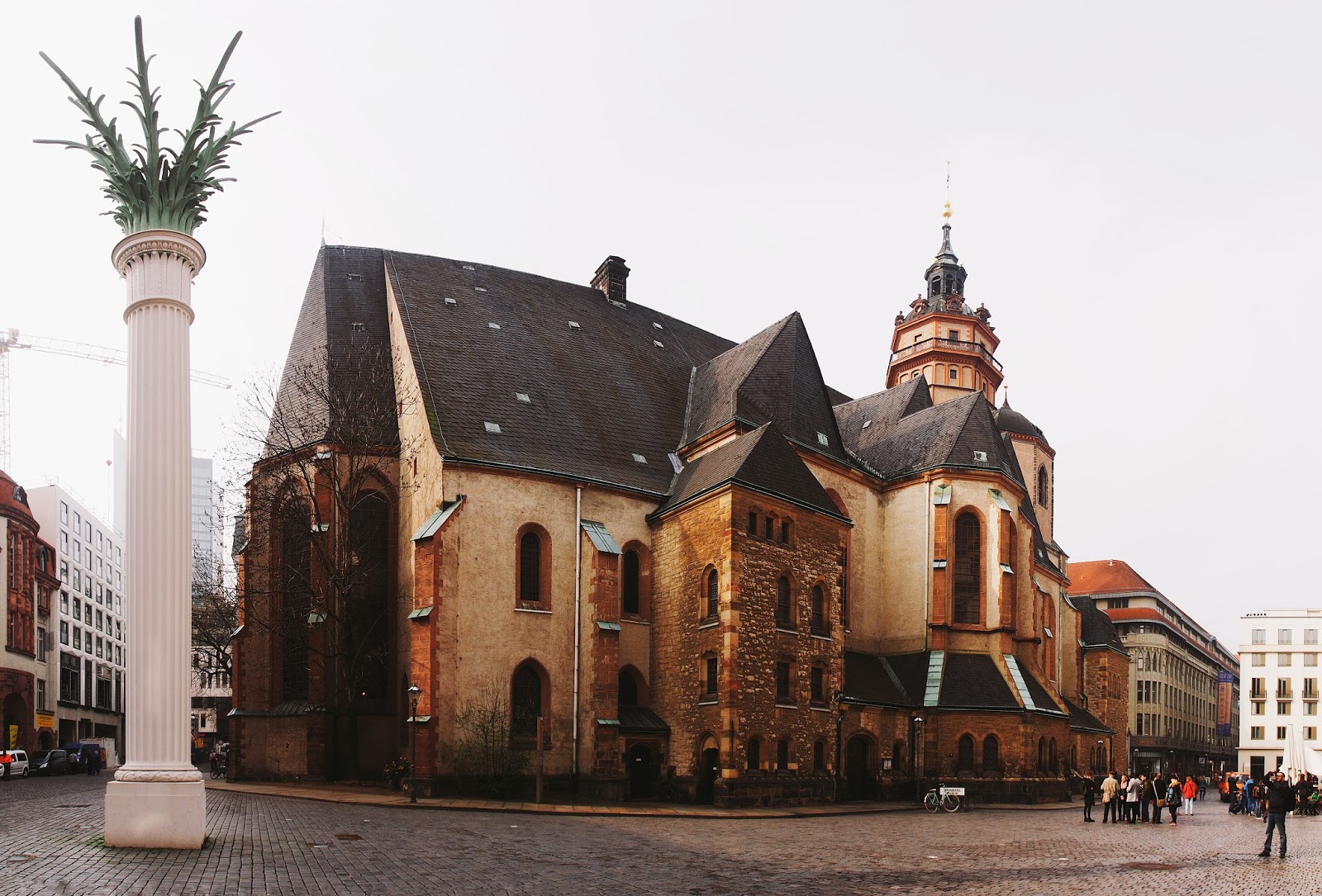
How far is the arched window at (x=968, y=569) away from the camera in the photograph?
144 ft

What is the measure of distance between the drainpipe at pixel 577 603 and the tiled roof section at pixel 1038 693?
1720 cm

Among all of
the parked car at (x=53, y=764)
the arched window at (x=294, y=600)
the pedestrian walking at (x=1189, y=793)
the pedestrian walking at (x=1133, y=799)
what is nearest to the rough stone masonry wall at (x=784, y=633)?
the pedestrian walking at (x=1133, y=799)

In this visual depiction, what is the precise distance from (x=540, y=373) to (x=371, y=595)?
30.7ft

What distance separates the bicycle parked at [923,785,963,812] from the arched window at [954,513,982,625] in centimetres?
866

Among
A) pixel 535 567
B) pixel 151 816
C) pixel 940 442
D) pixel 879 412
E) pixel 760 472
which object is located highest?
pixel 879 412

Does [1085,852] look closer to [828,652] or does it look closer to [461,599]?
[828,652]

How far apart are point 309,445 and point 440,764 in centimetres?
1110

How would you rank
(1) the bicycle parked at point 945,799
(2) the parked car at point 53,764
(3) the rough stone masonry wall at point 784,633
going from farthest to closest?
(2) the parked car at point 53,764
(1) the bicycle parked at point 945,799
(3) the rough stone masonry wall at point 784,633

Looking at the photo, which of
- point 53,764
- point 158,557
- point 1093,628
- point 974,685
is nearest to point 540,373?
point 974,685

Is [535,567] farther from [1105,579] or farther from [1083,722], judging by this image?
[1105,579]

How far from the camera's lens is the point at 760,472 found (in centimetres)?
3525

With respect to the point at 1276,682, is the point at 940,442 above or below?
above

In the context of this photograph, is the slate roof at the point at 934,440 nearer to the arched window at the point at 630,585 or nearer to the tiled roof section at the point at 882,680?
the tiled roof section at the point at 882,680

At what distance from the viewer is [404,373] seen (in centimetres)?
3838
